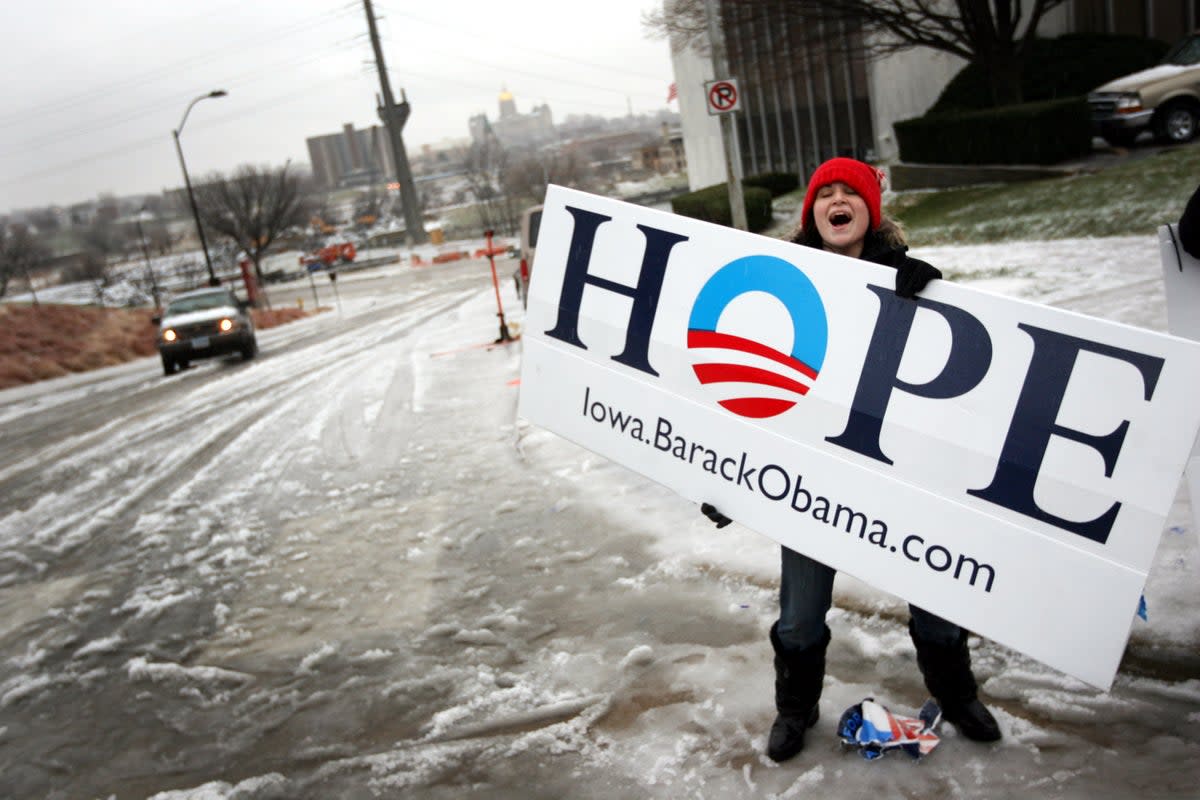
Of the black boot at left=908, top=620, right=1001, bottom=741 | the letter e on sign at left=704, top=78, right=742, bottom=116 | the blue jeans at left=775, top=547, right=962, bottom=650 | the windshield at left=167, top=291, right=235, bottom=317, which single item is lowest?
the black boot at left=908, top=620, right=1001, bottom=741

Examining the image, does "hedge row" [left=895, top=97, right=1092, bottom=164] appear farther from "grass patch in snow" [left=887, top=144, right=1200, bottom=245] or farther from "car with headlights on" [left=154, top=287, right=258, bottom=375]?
"car with headlights on" [left=154, top=287, right=258, bottom=375]

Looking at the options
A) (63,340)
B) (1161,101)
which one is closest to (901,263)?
(1161,101)

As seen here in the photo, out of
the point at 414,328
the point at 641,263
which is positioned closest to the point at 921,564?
the point at 641,263

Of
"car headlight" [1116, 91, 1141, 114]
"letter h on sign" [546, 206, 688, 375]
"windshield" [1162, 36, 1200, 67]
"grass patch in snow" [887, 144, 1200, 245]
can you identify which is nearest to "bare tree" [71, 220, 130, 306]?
"grass patch in snow" [887, 144, 1200, 245]

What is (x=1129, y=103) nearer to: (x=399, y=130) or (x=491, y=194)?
(x=491, y=194)

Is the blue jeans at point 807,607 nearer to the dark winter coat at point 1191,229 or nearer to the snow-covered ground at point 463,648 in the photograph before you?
the snow-covered ground at point 463,648

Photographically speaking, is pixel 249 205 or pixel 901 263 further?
pixel 249 205

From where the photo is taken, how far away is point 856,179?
121 inches

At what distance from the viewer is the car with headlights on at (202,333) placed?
56.3 ft

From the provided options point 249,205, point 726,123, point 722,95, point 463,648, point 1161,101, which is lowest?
point 463,648

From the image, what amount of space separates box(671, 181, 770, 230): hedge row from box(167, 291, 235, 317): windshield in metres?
9.83

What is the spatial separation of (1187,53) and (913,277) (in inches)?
692

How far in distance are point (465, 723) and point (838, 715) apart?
1.52 metres

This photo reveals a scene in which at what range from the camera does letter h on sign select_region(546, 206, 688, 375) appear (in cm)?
355
